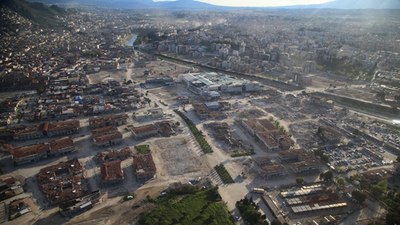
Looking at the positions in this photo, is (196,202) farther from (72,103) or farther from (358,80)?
(358,80)

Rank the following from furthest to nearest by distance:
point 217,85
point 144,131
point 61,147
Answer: point 217,85 < point 144,131 < point 61,147

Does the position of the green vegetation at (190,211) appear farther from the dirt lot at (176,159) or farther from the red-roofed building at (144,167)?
the dirt lot at (176,159)

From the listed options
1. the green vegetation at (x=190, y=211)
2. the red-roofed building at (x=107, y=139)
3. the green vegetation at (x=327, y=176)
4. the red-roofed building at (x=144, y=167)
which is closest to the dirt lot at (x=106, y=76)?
the red-roofed building at (x=107, y=139)

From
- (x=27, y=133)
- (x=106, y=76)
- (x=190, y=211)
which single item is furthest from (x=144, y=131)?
(x=106, y=76)

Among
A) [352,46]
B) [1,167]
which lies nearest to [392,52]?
[352,46]

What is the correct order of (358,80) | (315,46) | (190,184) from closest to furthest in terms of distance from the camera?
(190,184) < (358,80) < (315,46)

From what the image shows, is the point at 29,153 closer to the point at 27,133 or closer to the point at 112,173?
the point at 27,133

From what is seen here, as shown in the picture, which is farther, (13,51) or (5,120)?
(13,51)
